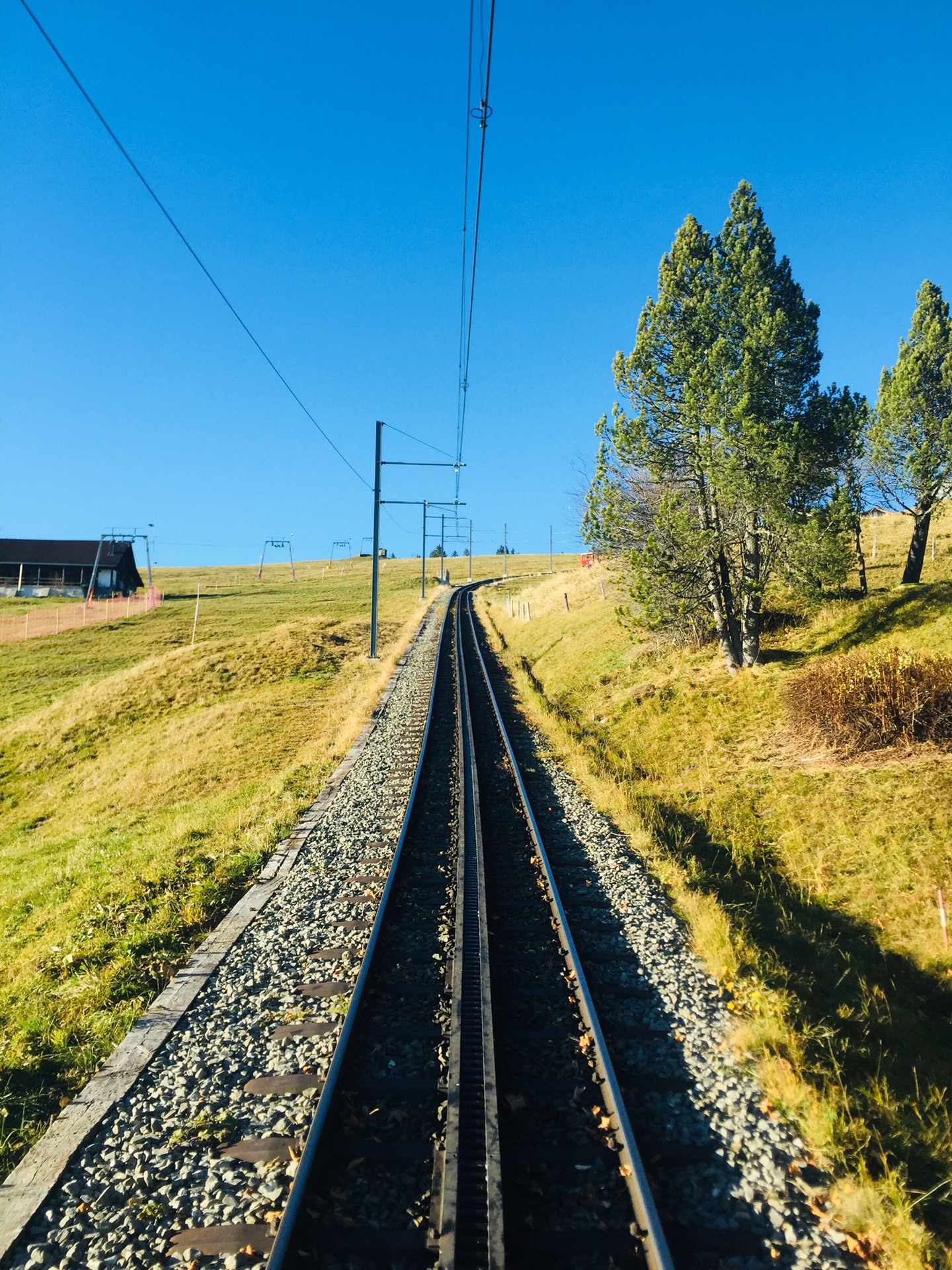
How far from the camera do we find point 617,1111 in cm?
471

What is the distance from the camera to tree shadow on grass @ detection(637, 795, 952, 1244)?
15.5ft

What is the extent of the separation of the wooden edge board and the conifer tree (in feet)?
36.7

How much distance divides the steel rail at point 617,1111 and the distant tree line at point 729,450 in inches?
387

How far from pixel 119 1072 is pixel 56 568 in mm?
76493

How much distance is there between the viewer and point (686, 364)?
16.4 m

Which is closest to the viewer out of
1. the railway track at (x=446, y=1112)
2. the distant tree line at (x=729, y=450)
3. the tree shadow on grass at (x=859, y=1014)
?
the railway track at (x=446, y=1112)

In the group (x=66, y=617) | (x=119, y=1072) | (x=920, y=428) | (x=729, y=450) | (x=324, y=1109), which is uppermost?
(x=920, y=428)

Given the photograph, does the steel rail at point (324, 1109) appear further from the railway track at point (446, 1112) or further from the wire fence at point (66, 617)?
the wire fence at point (66, 617)

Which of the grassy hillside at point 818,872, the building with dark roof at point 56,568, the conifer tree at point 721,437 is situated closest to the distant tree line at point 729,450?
the conifer tree at point 721,437

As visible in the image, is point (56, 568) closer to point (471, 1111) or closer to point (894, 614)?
point (894, 614)

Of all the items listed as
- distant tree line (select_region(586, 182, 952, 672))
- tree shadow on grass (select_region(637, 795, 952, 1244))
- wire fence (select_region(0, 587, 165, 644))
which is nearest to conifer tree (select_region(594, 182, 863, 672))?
distant tree line (select_region(586, 182, 952, 672))

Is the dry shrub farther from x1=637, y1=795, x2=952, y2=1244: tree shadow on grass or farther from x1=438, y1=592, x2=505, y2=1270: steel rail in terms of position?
x1=438, y1=592, x2=505, y2=1270: steel rail

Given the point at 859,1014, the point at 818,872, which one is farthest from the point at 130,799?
the point at 859,1014

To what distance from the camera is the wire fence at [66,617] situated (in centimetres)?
4866
